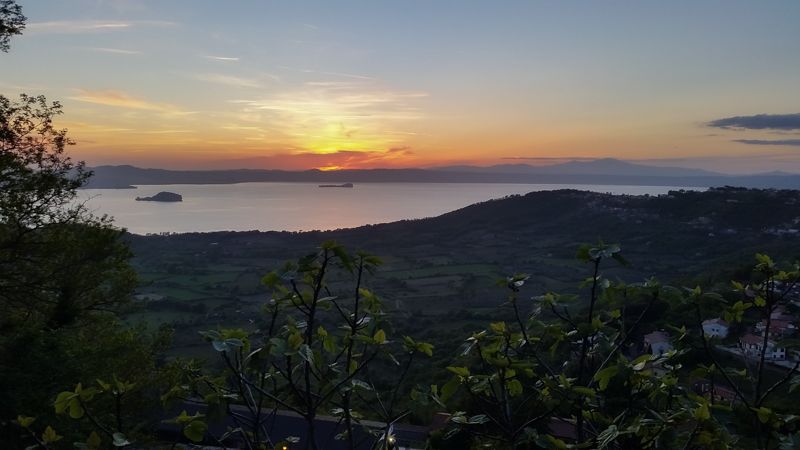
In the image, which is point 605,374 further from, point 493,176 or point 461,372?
point 493,176

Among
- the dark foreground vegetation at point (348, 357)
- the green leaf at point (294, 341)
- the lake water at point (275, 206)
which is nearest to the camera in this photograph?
the green leaf at point (294, 341)

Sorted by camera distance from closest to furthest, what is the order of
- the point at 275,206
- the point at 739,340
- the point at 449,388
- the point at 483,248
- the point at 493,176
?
the point at 449,388, the point at 739,340, the point at 483,248, the point at 275,206, the point at 493,176

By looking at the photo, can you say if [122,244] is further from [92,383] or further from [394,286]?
[394,286]

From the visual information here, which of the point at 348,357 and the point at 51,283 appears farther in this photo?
the point at 51,283

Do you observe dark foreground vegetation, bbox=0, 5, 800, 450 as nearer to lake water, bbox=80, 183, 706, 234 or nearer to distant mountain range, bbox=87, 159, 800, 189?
lake water, bbox=80, 183, 706, 234

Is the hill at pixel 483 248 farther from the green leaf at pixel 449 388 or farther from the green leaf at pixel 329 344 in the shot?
the green leaf at pixel 449 388

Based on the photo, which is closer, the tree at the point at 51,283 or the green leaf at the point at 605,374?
the green leaf at the point at 605,374

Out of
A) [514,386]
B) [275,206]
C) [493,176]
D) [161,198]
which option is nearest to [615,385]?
[514,386]

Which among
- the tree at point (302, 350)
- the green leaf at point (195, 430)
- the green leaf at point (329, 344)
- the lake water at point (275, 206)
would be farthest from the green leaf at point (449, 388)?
the lake water at point (275, 206)
